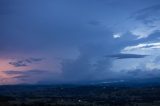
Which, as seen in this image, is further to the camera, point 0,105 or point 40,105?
point 40,105

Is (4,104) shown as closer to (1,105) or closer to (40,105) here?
(1,105)

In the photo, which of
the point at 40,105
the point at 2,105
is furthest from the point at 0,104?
the point at 40,105

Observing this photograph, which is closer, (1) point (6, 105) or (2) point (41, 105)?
(1) point (6, 105)

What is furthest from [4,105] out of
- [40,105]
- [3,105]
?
[40,105]

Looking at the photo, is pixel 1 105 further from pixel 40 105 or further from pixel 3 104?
pixel 40 105

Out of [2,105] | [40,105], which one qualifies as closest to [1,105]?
[2,105]

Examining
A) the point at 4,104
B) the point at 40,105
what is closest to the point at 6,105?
the point at 4,104

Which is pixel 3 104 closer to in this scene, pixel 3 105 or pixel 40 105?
pixel 3 105
